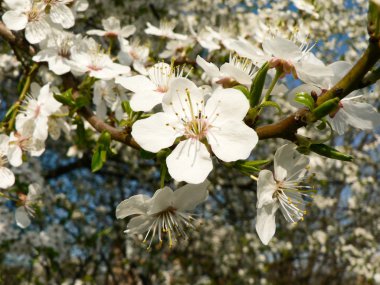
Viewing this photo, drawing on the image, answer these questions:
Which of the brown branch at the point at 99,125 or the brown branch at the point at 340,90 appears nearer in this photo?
the brown branch at the point at 340,90

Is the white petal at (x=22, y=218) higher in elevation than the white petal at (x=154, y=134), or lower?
lower

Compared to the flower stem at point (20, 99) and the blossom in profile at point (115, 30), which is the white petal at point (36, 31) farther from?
the blossom in profile at point (115, 30)

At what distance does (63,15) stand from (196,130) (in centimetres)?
98

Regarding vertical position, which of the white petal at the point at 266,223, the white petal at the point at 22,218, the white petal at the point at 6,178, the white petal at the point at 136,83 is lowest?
the white petal at the point at 22,218

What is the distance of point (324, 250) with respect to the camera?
551cm

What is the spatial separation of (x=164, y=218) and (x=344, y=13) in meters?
5.18

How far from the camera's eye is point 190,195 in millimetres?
1100

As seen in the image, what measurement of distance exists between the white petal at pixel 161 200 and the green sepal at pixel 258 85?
12.4 inches

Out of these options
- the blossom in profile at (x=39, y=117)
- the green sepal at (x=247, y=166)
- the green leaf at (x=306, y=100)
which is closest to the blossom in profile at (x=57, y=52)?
the blossom in profile at (x=39, y=117)

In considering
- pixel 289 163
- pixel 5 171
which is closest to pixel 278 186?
pixel 289 163

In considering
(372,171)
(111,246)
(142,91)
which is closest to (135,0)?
(142,91)

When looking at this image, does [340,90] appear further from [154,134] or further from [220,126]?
[154,134]

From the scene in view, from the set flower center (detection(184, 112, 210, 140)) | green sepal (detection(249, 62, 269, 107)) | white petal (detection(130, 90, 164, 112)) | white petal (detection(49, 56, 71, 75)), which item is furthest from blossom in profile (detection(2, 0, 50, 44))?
green sepal (detection(249, 62, 269, 107))

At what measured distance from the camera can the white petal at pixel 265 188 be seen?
103 centimetres
